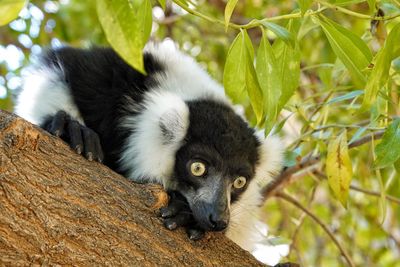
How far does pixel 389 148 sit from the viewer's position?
115 inches

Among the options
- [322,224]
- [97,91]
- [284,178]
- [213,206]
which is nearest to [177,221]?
[213,206]

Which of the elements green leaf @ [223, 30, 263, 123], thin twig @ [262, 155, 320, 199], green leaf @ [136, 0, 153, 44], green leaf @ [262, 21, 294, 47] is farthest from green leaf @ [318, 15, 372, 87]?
thin twig @ [262, 155, 320, 199]

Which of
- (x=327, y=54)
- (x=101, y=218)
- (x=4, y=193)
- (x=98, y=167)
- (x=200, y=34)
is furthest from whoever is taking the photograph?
(x=200, y=34)

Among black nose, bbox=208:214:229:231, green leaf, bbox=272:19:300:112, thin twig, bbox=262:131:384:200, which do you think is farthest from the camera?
thin twig, bbox=262:131:384:200

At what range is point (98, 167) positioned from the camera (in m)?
3.13

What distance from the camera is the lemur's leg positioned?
10.7 ft

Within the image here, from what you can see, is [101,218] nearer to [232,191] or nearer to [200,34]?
[232,191]

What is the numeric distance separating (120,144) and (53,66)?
728 mm

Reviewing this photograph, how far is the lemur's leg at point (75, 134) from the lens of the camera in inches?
128

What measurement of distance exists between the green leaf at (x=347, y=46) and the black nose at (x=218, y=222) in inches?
48.3

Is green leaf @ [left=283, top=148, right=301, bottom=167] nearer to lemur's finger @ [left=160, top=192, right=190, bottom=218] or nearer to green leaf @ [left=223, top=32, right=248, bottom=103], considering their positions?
lemur's finger @ [left=160, top=192, right=190, bottom=218]

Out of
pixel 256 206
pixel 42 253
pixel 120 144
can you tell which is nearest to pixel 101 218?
pixel 42 253

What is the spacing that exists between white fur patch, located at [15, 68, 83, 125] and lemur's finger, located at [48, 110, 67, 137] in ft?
0.78

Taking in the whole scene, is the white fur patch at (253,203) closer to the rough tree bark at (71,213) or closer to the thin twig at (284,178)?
the thin twig at (284,178)
